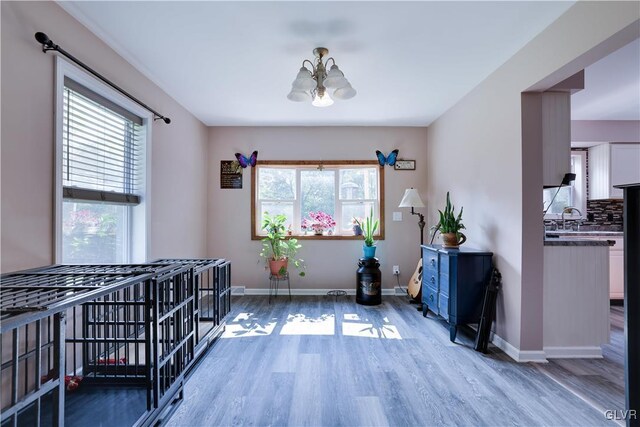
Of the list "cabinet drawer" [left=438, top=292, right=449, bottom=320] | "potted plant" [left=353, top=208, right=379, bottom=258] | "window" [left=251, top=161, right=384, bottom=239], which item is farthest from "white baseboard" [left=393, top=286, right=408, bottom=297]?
"cabinet drawer" [left=438, top=292, right=449, bottom=320]

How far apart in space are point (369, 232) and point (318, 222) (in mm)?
749

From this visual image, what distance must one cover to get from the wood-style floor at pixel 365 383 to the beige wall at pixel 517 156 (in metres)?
0.51

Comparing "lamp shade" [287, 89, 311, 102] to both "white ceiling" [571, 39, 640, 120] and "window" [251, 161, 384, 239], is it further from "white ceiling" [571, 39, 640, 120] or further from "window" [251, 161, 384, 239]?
"white ceiling" [571, 39, 640, 120]

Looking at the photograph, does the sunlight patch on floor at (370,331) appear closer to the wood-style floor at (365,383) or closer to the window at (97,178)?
the wood-style floor at (365,383)

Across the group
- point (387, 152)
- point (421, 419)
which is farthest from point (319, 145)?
point (421, 419)

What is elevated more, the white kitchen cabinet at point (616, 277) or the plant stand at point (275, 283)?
the white kitchen cabinet at point (616, 277)

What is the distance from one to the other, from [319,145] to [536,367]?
3283 millimetres

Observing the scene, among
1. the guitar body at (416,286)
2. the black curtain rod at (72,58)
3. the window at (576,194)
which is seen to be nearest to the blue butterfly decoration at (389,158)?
the guitar body at (416,286)

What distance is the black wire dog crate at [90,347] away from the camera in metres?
1.04

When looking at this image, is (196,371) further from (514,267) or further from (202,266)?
(514,267)

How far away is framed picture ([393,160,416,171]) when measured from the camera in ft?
13.8

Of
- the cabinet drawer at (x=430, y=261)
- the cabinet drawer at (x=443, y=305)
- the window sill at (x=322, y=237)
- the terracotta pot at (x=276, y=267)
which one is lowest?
the cabinet drawer at (x=443, y=305)

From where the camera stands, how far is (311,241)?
4195 mm

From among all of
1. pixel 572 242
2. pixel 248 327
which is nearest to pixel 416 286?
pixel 572 242
